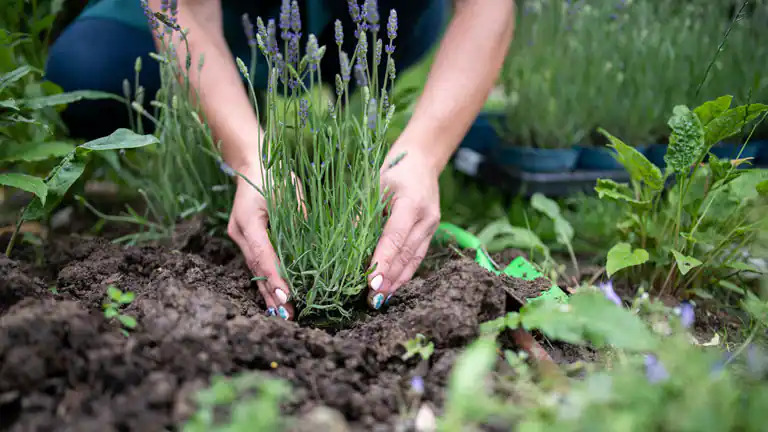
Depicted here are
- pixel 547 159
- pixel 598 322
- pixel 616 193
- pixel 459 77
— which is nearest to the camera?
pixel 598 322

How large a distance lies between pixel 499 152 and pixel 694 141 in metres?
1.24

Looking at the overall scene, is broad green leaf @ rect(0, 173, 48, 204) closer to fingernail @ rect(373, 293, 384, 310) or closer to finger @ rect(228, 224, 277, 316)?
finger @ rect(228, 224, 277, 316)

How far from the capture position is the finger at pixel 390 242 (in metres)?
1.10

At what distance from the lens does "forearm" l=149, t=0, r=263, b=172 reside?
4.31 feet

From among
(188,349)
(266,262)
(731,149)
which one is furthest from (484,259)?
(731,149)

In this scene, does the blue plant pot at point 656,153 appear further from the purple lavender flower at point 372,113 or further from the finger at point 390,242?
the purple lavender flower at point 372,113

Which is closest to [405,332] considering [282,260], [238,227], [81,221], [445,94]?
[282,260]

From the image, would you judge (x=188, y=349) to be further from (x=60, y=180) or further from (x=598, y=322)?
(x=60, y=180)

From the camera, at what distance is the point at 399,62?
95.3 inches

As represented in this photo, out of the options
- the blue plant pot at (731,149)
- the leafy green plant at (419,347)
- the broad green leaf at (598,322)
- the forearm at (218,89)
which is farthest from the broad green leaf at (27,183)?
the blue plant pot at (731,149)

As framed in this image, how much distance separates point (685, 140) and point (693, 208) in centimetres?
21

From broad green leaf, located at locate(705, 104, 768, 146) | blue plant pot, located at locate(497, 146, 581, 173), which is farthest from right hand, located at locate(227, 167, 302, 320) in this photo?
blue plant pot, located at locate(497, 146, 581, 173)

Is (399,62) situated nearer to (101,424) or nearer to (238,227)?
(238,227)

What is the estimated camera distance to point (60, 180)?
1.24 m
